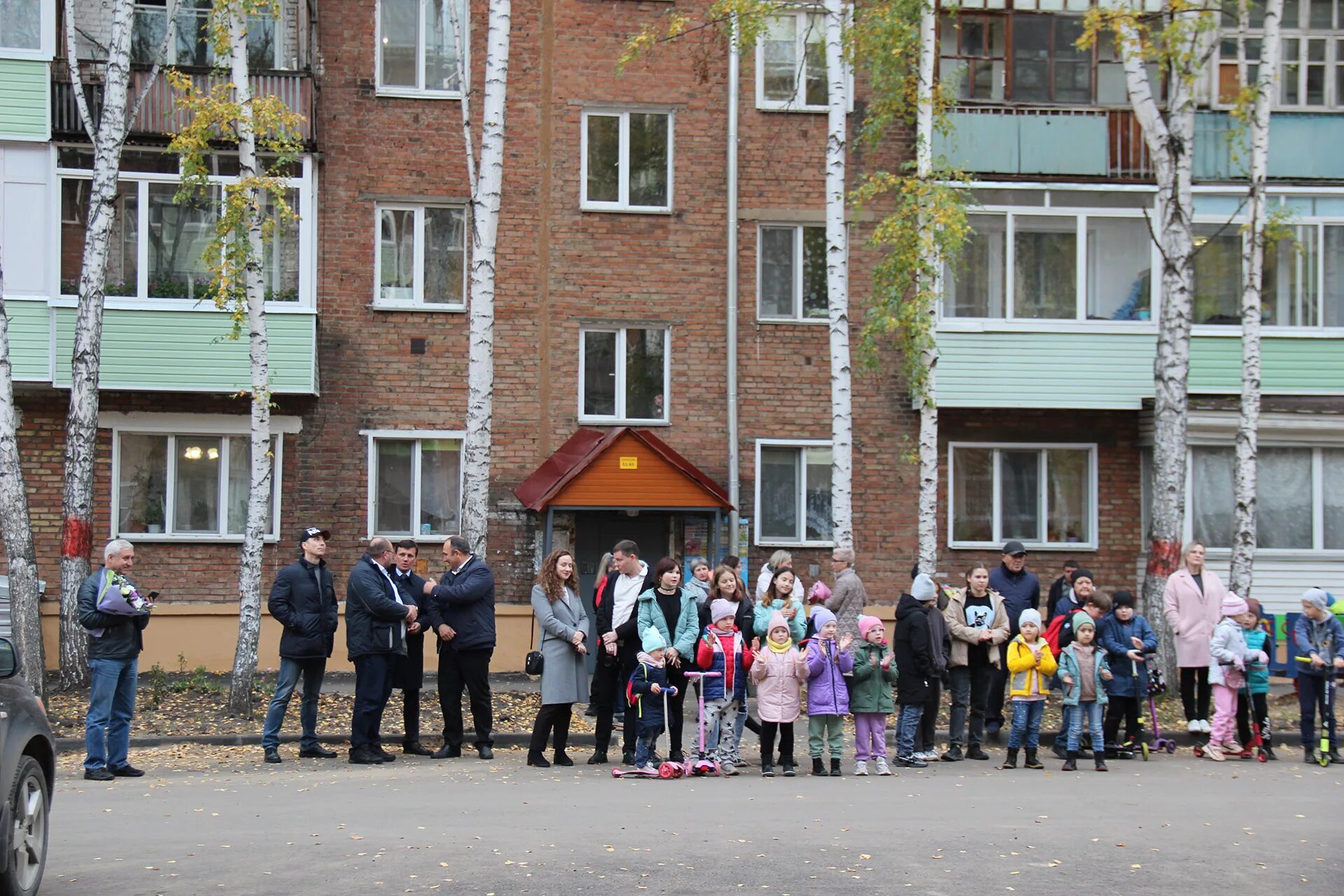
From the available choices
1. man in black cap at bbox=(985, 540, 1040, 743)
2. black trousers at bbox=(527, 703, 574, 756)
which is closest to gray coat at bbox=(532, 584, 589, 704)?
black trousers at bbox=(527, 703, 574, 756)

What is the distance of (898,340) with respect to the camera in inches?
737

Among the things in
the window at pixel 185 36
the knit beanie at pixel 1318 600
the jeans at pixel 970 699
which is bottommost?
the jeans at pixel 970 699

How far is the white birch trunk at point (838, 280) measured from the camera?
1747 centimetres

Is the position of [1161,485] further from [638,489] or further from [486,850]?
[486,850]

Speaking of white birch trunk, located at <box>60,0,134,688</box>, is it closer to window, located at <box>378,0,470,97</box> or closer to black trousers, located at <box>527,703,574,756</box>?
window, located at <box>378,0,470,97</box>

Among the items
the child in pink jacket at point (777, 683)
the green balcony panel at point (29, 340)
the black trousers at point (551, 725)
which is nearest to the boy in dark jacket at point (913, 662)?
the child in pink jacket at point (777, 683)

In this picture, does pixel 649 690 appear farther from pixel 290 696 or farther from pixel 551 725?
pixel 290 696

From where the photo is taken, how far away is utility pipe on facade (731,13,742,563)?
71.4 ft

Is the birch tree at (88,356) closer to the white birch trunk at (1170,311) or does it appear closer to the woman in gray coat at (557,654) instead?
the woman in gray coat at (557,654)

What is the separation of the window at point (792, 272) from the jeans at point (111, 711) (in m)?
12.0

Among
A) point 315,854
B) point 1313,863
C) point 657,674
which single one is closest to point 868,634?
point 657,674

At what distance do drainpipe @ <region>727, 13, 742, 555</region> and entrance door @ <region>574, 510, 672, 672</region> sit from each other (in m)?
0.97

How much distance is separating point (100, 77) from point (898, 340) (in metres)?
10.9

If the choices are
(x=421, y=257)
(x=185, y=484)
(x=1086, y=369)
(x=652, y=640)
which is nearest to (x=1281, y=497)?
(x=1086, y=369)
